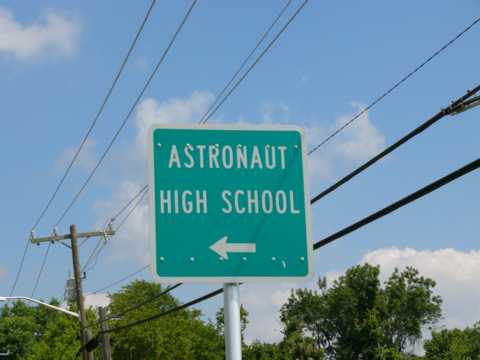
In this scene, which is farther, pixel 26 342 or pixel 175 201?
pixel 26 342

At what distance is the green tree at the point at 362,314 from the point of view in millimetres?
102000

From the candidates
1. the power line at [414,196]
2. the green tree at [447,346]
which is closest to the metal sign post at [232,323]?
the power line at [414,196]

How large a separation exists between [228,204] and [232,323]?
2.32 feet

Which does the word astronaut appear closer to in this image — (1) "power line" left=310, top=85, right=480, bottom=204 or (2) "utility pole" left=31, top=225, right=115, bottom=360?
(1) "power line" left=310, top=85, right=480, bottom=204

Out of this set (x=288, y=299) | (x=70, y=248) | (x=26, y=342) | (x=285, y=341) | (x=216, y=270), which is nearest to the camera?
(x=216, y=270)

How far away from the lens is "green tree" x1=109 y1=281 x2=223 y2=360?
81.3 metres

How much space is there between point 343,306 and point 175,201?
102m

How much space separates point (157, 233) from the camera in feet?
17.7

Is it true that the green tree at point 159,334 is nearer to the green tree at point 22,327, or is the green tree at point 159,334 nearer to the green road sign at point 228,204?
the green tree at point 22,327

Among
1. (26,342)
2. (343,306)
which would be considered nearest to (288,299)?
(343,306)

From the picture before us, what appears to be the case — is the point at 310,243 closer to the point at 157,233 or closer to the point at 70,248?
the point at 157,233

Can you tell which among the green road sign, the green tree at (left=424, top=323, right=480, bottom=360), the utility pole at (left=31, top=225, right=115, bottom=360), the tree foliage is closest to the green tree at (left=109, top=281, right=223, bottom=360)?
the tree foliage

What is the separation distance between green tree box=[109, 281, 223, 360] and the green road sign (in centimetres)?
7680

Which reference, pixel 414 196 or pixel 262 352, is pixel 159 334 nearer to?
pixel 262 352
